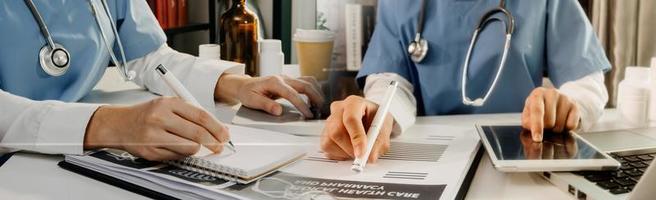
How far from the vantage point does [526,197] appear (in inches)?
19.7

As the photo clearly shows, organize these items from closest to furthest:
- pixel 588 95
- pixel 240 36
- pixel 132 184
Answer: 1. pixel 132 184
2. pixel 240 36
3. pixel 588 95

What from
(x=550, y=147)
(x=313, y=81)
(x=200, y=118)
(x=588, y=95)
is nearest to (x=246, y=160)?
(x=200, y=118)

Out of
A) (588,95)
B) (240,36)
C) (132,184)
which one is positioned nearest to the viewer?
(132,184)

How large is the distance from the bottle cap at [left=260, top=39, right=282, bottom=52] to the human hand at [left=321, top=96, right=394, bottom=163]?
0.07 metres

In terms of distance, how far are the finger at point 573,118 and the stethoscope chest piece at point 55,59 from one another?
447mm

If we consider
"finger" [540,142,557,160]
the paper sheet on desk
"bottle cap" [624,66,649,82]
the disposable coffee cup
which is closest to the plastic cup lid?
the disposable coffee cup

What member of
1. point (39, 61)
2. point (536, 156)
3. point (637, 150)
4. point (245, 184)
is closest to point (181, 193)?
point (245, 184)

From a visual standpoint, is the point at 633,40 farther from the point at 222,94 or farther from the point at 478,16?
the point at 222,94

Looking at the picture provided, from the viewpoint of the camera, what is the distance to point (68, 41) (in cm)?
54

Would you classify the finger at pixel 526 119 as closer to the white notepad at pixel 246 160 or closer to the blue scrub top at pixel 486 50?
the blue scrub top at pixel 486 50

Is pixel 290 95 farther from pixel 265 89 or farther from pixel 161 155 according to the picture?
pixel 161 155

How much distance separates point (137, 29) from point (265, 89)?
134 millimetres

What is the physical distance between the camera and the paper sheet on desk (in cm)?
47

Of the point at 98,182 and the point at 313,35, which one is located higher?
the point at 313,35
